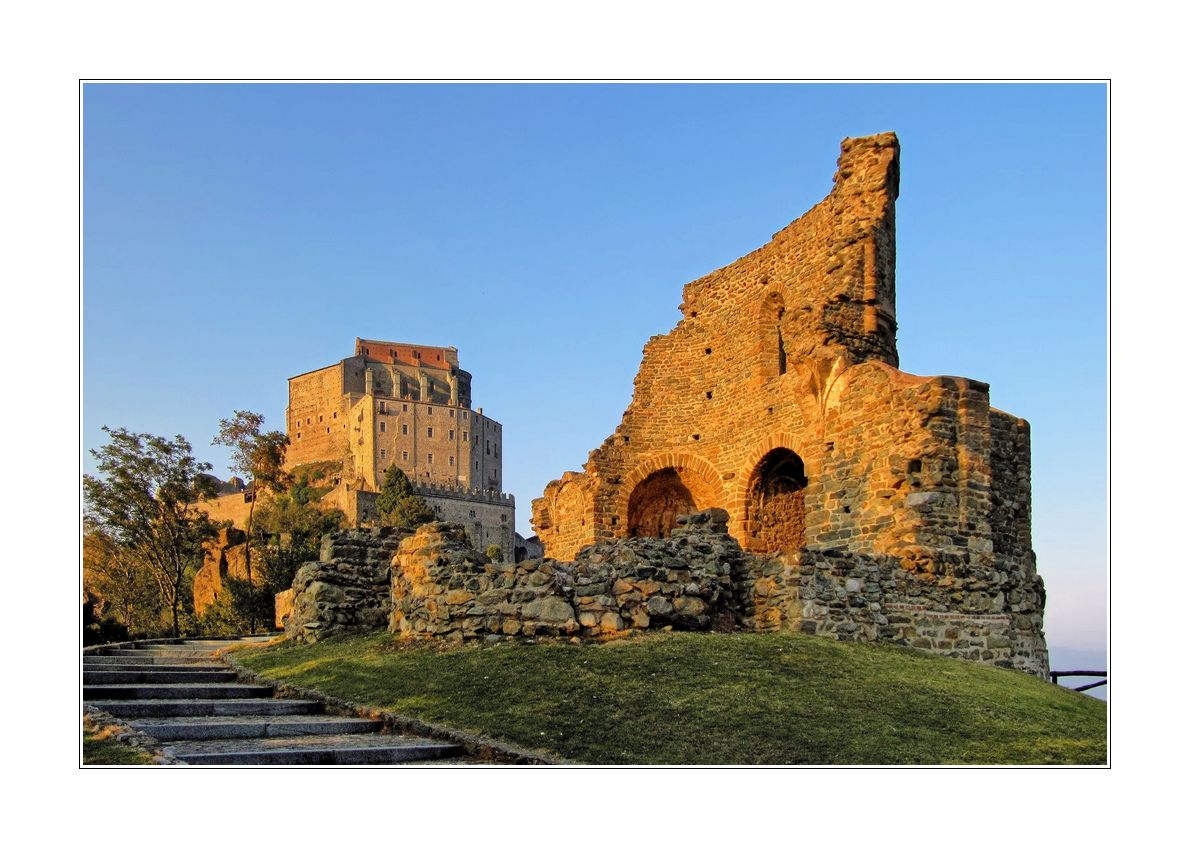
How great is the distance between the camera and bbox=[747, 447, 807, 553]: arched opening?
19172 mm

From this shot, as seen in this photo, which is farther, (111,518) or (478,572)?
(111,518)

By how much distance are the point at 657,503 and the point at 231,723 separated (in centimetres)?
1394

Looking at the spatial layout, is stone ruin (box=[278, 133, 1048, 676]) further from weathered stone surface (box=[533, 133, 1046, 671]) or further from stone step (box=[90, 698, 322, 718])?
stone step (box=[90, 698, 322, 718])

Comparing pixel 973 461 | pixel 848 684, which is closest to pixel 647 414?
pixel 973 461

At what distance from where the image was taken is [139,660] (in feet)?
48.7

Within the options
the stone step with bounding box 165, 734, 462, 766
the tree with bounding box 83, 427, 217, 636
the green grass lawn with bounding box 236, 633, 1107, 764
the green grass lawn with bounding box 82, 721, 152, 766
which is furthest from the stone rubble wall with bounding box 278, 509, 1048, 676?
the tree with bounding box 83, 427, 217, 636

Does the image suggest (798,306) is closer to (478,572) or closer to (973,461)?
(973,461)

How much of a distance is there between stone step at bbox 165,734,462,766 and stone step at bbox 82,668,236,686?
4097 millimetres

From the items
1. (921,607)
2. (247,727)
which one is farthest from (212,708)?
(921,607)

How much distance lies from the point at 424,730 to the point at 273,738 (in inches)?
44.2

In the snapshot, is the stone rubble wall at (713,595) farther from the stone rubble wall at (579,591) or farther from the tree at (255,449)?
the tree at (255,449)

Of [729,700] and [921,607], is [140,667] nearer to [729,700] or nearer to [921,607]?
[729,700]

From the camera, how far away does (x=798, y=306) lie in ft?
59.5

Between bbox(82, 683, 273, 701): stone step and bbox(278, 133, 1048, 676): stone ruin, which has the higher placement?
bbox(278, 133, 1048, 676): stone ruin
